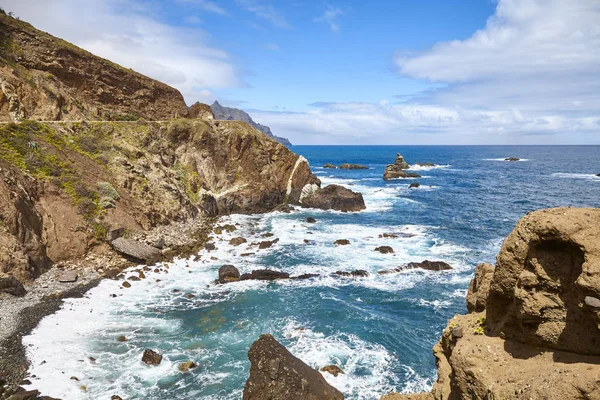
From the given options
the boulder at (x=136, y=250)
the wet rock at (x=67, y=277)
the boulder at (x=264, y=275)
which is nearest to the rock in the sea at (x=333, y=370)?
the boulder at (x=264, y=275)

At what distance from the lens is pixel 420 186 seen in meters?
97.1

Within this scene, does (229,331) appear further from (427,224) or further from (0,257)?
Answer: (427,224)

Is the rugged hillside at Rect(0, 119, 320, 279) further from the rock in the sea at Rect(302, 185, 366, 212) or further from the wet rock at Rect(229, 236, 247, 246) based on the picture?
the wet rock at Rect(229, 236, 247, 246)

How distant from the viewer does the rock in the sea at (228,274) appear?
3338 cm

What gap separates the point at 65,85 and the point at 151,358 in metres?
54.0

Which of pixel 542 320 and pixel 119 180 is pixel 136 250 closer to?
pixel 119 180

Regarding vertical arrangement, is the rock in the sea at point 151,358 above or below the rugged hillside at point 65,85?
below

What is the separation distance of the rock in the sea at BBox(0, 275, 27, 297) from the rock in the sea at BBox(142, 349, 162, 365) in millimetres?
12613

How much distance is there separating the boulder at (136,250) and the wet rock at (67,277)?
5602 mm

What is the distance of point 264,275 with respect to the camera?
3416 cm

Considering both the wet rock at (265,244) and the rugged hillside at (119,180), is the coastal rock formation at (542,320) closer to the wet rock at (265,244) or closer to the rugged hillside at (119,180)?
the rugged hillside at (119,180)

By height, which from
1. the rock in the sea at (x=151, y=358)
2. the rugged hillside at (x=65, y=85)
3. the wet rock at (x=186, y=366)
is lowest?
the wet rock at (x=186, y=366)

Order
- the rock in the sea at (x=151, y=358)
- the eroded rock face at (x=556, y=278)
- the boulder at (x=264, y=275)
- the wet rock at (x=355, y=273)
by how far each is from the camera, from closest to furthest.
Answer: the eroded rock face at (x=556, y=278)
the rock in the sea at (x=151, y=358)
the boulder at (x=264, y=275)
the wet rock at (x=355, y=273)

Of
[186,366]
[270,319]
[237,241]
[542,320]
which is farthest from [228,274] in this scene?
[542,320]
